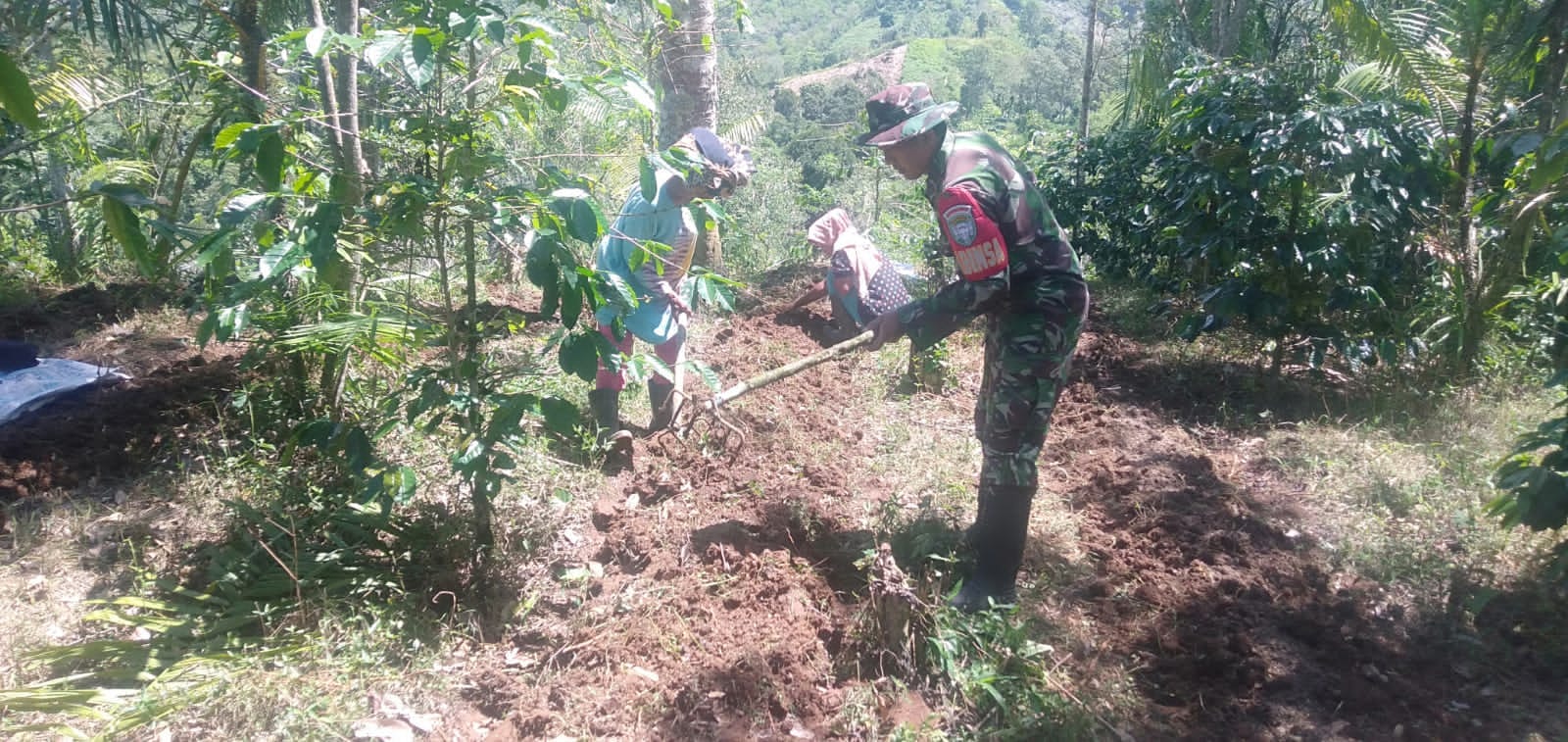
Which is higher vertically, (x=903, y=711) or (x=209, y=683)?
(x=209, y=683)

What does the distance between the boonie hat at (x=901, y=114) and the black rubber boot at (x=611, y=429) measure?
1.82 metres

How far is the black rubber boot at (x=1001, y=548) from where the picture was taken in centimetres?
302

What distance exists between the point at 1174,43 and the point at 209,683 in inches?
497

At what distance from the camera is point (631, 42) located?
→ 669cm

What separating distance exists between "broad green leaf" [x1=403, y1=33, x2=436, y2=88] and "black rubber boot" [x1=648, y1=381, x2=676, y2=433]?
2.54 meters

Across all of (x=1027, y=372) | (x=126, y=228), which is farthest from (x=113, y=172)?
(x=1027, y=372)

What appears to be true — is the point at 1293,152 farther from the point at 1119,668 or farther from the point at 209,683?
the point at 209,683

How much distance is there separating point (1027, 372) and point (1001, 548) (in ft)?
2.04

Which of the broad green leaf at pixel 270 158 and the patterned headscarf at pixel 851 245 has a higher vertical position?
the broad green leaf at pixel 270 158

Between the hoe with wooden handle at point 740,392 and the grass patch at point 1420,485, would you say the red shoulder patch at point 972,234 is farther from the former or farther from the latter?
the grass patch at point 1420,485

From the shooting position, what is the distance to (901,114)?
3.13 metres

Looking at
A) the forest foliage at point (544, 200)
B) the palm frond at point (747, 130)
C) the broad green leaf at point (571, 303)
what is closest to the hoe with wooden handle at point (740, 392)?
the forest foliage at point (544, 200)

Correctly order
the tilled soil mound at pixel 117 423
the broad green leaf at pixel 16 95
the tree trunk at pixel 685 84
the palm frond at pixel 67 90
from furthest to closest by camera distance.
Result: the tree trunk at pixel 685 84, the palm frond at pixel 67 90, the tilled soil mound at pixel 117 423, the broad green leaf at pixel 16 95

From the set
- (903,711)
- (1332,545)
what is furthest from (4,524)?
(1332,545)
